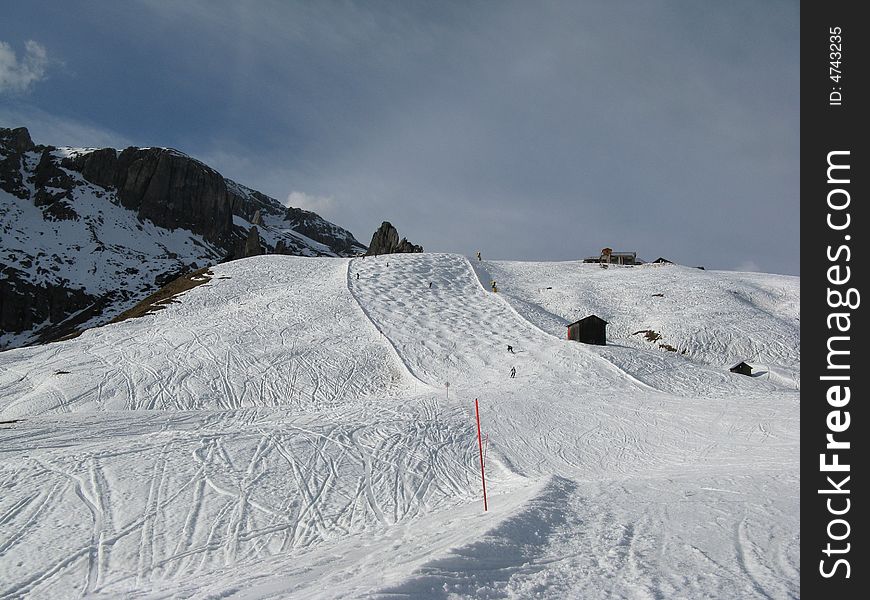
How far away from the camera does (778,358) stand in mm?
27812

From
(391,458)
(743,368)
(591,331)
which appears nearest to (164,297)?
(591,331)

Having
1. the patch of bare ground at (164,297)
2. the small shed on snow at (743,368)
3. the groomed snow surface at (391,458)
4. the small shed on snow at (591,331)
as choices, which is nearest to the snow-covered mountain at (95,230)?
the patch of bare ground at (164,297)

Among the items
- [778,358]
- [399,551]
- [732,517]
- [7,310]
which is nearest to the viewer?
[399,551]

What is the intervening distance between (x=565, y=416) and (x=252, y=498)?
1078cm

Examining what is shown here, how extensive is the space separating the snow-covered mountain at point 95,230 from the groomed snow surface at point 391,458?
125 ft

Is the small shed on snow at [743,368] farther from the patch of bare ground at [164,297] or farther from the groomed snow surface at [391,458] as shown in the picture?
the patch of bare ground at [164,297]

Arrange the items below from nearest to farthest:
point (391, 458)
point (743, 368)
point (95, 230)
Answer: point (391, 458) < point (743, 368) < point (95, 230)

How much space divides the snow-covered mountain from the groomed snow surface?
125ft

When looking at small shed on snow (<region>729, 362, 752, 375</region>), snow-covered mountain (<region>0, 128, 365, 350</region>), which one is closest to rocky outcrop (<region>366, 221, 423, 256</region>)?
snow-covered mountain (<region>0, 128, 365, 350</region>)

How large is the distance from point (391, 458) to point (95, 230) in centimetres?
8557

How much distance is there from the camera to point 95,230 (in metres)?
77.4
